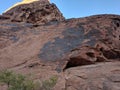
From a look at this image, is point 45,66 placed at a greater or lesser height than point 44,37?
lesser

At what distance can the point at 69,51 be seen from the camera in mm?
14281

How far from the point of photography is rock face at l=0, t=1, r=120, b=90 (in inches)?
476

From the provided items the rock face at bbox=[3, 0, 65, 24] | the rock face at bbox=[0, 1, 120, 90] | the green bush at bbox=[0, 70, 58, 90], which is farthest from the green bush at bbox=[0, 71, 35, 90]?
the rock face at bbox=[3, 0, 65, 24]

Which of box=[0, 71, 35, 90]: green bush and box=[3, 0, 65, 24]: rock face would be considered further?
box=[3, 0, 65, 24]: rock face

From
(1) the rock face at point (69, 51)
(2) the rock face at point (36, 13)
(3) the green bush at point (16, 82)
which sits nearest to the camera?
(3) the green bush at point (16, 82)

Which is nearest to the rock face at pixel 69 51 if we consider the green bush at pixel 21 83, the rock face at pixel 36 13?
the green bush at pixel 21 83

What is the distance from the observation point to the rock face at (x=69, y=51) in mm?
12094

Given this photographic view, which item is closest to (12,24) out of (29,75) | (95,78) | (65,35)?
(65,35)

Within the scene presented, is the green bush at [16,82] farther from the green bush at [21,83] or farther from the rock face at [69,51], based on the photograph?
the rock face at [69,51]

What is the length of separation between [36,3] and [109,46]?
420 inches

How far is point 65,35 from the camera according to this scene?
1584 centimetres

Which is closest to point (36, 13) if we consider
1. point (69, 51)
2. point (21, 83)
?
point (69, 51)

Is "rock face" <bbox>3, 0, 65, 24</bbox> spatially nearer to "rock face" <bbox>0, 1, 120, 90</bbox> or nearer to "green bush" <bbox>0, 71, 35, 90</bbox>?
"rock face" <bbox>0, 1, 120, 90</bbox>

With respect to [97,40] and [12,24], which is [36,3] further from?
[97,40]
